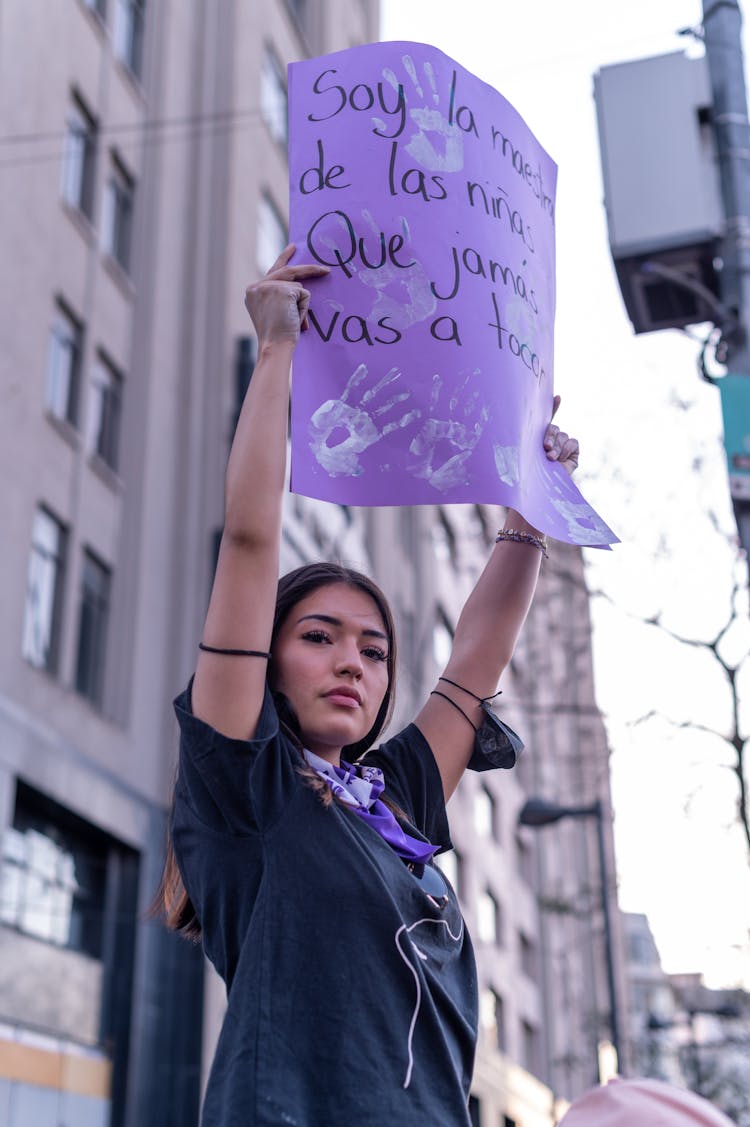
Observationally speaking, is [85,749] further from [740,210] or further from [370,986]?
[370,986]

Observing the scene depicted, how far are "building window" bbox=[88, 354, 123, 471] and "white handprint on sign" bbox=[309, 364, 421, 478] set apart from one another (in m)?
16.8

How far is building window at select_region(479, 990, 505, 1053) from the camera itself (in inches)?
1219

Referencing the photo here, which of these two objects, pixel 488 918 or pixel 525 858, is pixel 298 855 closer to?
pixel 488 918

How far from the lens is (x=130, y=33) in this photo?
2242cm

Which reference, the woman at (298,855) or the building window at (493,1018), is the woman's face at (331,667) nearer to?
the woman at (298,855)

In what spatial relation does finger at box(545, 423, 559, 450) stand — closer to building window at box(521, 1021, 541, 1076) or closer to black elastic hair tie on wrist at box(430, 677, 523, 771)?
black elastic hair tie on wrist at box(430, 677, 523, 771)

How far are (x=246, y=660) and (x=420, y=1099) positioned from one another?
728mm

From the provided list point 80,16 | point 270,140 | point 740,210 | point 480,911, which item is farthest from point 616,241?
point 480,911

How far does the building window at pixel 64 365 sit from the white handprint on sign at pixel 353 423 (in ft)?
51.0

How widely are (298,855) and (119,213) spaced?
66.1ft

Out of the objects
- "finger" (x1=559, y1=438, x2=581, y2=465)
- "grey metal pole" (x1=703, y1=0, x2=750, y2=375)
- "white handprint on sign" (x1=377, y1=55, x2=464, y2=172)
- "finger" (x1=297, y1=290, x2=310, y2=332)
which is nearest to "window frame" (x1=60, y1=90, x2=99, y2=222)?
"grey metal pole" (x1=703, y1=0, x2=750, y2=375)

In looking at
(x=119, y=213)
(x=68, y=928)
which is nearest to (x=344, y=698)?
Result: (x=68, y=928)

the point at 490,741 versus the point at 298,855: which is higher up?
the point at 490,741

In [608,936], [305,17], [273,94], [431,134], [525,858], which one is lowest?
[431,134]
